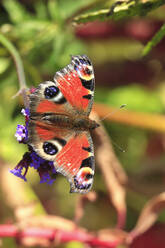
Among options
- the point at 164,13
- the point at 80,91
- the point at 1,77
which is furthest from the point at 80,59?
the point at 164,13

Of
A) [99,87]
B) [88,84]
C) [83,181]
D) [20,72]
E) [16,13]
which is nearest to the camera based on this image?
[83,181]

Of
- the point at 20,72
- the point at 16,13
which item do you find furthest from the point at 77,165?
the point at 16,13

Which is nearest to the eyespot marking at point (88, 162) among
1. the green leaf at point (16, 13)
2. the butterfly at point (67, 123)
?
the butterfly at point (67, 123)

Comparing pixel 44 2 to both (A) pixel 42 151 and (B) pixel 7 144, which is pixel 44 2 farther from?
(A) pixel 42 151

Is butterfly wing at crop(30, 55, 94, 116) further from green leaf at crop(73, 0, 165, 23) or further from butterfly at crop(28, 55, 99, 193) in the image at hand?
green leaf at crop(73, 0, 165, 23)

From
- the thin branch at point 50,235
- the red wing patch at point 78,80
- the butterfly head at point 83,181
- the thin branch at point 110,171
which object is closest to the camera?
the butterfly head at point 83,181

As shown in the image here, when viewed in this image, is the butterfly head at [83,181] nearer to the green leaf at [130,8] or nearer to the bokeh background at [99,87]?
the green leaf at [130,8]

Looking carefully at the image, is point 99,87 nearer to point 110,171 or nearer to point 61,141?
point 110,171
